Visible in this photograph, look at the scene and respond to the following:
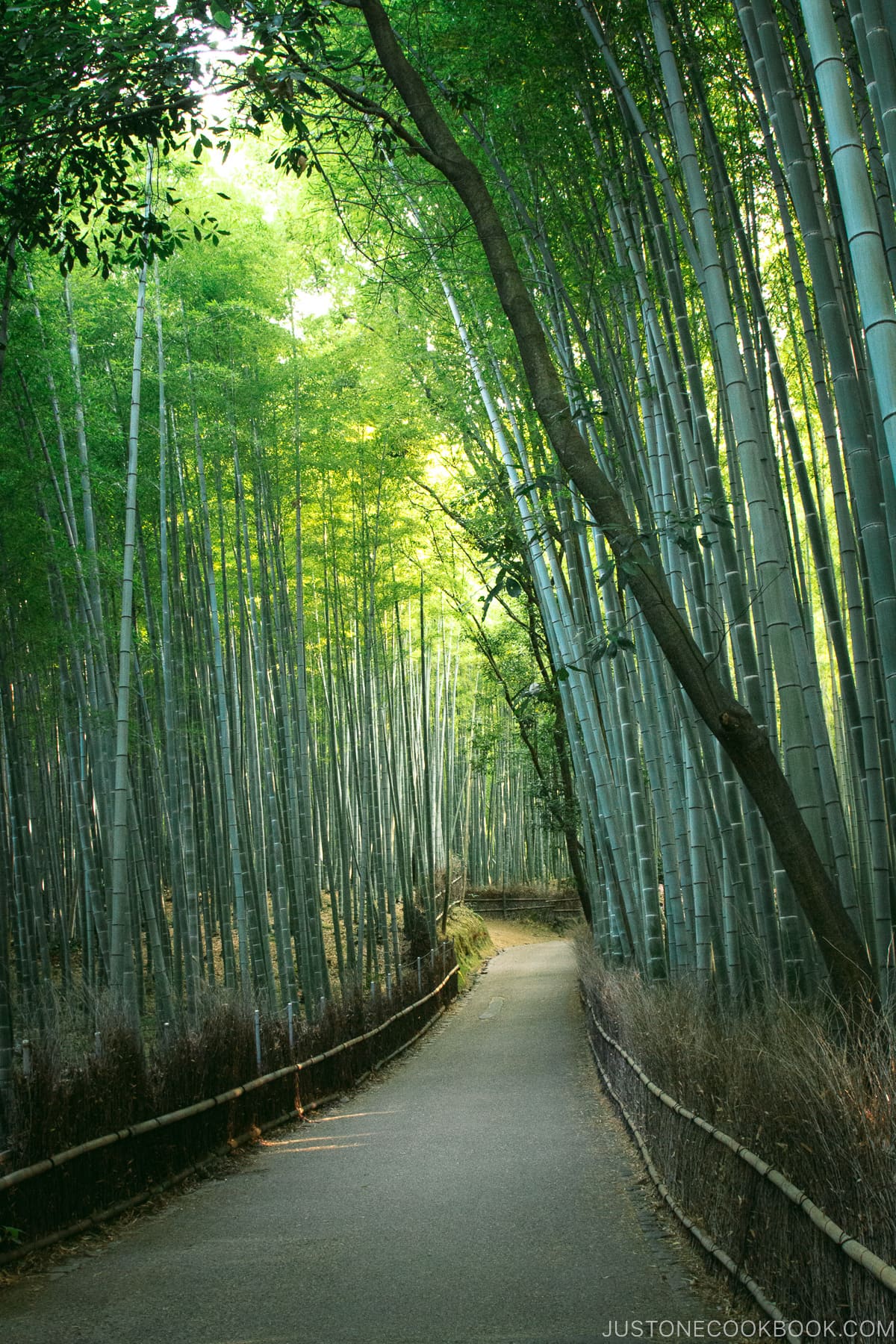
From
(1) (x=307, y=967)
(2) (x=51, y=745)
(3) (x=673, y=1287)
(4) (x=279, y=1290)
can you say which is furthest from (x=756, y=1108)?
(2) (x=51, y=745)

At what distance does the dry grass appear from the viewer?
6.45ft

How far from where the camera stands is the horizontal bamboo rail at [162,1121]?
323cm

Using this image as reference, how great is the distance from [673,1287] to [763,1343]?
52 centimetres

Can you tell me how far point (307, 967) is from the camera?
7.54 m

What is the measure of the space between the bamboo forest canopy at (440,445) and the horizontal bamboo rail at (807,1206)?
1.80ft

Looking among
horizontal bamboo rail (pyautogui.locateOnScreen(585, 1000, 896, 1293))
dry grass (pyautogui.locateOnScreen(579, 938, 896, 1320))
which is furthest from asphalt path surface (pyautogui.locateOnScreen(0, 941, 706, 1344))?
horizontal bamboo rail (pyautogui.locateOnScreen(585, 1000, 896, 1293))

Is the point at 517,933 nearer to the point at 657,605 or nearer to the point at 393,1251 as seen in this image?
the point at 393,1251

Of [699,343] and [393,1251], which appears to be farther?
[699,343]

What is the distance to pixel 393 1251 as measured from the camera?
322cm

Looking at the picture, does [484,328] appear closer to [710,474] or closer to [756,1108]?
[710,474]

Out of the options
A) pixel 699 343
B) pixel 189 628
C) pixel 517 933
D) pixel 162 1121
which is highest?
pixel 699 343

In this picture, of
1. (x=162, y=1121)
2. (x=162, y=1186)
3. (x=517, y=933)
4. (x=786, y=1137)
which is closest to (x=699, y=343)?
(x=786, y=1137)

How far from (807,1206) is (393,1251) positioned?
1566 millimetres

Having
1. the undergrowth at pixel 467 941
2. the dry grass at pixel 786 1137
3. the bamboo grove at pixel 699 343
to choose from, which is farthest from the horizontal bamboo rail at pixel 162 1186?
the undergrowth at pixel 467 941
